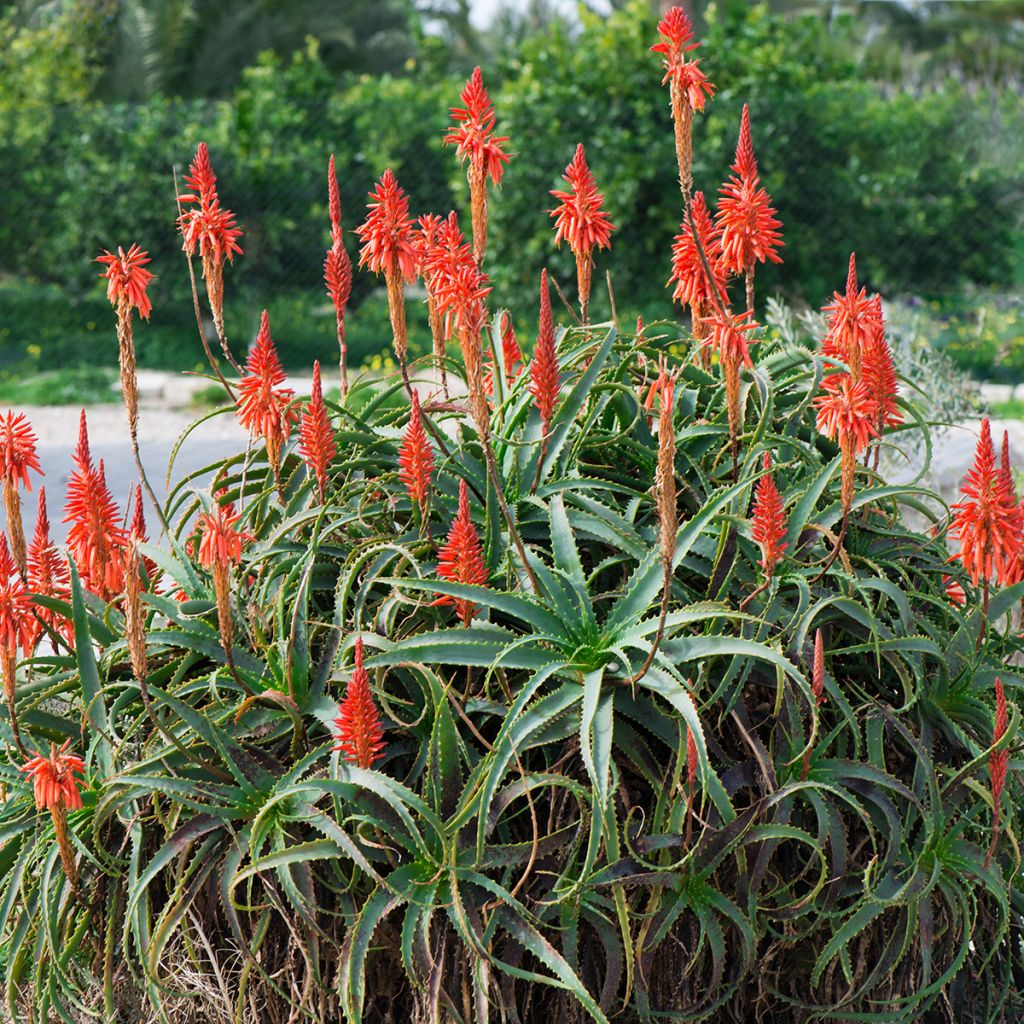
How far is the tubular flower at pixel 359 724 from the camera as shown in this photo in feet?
5.43

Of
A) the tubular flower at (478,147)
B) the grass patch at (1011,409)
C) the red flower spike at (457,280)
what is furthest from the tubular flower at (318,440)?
the grass patch at (1011,409)

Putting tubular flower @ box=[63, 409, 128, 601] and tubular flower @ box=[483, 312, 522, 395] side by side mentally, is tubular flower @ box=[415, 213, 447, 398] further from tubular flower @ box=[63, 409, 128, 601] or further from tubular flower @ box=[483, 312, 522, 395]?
tubular flower @ box=[63, 409, 128, 601]

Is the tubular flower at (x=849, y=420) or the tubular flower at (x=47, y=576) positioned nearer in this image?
the tubular flower at (x=849, y=420)

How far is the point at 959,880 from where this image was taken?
1.92 m

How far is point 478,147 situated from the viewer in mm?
2096

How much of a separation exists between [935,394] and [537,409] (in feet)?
8.34

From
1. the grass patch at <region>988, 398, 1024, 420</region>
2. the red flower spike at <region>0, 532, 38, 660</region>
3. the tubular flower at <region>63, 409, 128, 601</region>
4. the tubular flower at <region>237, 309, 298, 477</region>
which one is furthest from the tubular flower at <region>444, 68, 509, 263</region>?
the grass patch at <region>988, 398, 1024, 420</region>

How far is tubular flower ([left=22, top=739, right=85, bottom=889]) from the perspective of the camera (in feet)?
5.92

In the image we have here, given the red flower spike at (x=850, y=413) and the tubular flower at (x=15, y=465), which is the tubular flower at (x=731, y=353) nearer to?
the red flower spike at (x=850, y=413)

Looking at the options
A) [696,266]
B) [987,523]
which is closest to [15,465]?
[696,266]

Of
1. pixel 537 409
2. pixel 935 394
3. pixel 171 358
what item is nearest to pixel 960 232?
pixel 171 358

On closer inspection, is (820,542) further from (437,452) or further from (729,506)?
(437,452)

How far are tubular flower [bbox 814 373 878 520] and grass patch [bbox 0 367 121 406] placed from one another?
844cm

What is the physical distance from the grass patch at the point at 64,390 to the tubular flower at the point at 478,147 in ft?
26.2
